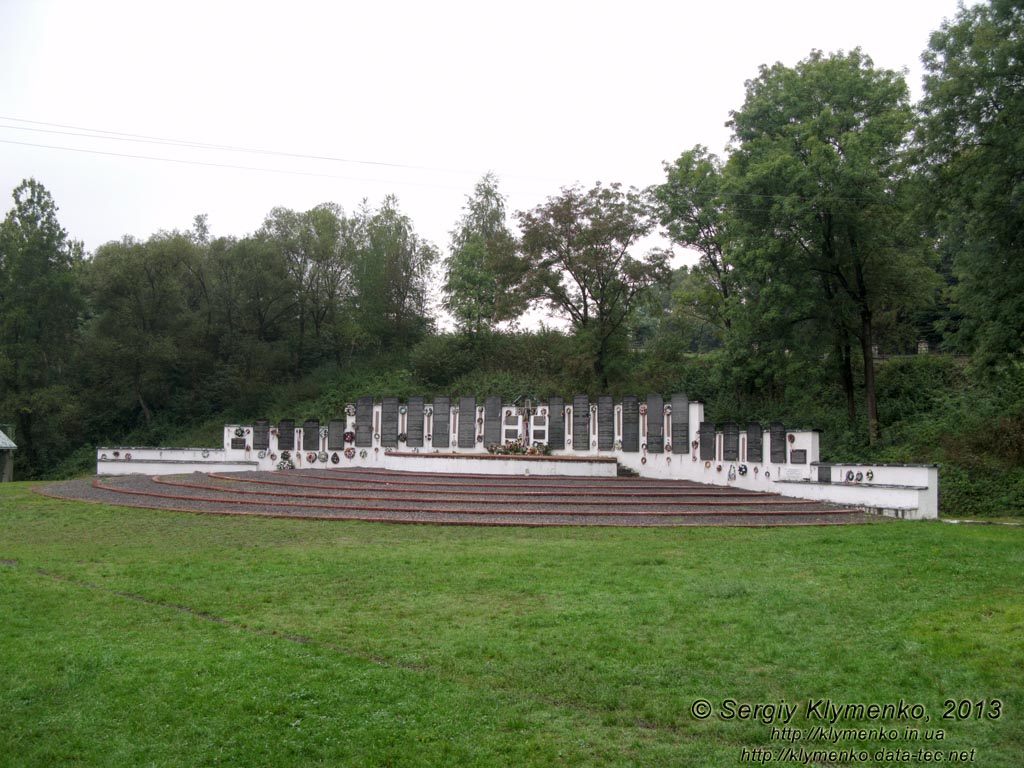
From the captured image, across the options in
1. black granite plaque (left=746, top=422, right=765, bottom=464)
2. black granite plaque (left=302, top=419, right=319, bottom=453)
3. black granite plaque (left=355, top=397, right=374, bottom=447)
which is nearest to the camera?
black granite plaque (left=746, top=422, right=765, bottom=464)

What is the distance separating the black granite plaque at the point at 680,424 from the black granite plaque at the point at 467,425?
6570 mm

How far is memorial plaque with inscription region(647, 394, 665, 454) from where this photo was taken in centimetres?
2342

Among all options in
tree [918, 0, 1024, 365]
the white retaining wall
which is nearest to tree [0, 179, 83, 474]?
the white retaining wall

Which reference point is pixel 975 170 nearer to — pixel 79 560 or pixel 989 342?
Result: pixel 989 342

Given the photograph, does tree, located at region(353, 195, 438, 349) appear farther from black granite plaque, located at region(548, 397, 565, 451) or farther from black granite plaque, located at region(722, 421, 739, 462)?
black granite plaque, located at region(722, 421, 739, 462)

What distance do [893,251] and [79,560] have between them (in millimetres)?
21855

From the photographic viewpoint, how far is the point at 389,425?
26.8 m

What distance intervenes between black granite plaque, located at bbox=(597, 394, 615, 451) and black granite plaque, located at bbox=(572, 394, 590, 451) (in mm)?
390

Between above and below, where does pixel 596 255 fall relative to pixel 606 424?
above

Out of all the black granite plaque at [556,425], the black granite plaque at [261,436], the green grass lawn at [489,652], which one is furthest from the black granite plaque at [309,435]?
the green grass lawn at [489,652]

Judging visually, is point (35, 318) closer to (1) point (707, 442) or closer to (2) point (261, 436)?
(2) point (261, 436)

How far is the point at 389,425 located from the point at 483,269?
13.2m

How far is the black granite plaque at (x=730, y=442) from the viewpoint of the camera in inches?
843

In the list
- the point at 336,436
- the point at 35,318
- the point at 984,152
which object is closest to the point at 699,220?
the point at 984,152
